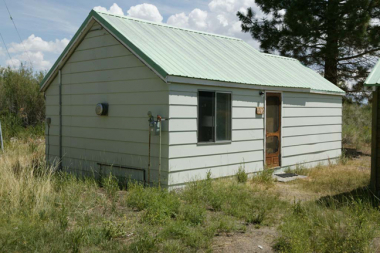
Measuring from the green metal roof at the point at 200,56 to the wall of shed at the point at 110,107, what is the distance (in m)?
0.32

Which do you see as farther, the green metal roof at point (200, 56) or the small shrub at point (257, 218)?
the green metal roof at point (200, 56)

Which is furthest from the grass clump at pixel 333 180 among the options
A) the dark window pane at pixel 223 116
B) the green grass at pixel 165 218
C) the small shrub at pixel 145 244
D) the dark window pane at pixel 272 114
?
the small shrub at pixel 145 244

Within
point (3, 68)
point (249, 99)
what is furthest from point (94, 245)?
point (3, 68)

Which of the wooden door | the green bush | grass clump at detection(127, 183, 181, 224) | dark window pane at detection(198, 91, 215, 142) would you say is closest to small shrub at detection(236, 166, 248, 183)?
dark window pane at detection(198, 91, 215, 142)

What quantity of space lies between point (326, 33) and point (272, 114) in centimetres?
631

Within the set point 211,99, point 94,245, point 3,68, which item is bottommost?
point 94,245

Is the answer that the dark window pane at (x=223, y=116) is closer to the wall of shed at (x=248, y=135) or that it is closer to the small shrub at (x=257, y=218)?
the wall of shed at (x=248, y=135)

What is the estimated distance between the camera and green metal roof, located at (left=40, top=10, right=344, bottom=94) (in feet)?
27.2

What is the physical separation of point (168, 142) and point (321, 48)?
9.92m

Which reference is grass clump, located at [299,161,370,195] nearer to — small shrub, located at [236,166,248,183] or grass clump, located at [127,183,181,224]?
small shrub, located at [236,166,248,183]

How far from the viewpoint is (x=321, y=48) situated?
15383 millimetres

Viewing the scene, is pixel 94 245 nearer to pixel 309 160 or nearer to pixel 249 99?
pixel 249 99

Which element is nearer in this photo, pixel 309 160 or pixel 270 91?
pixel 270 91

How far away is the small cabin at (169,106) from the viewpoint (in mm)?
8039
